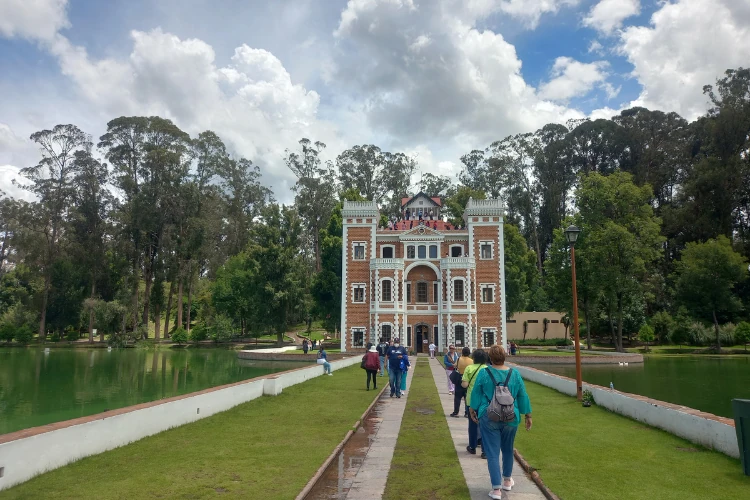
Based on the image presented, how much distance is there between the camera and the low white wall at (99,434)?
609 cm

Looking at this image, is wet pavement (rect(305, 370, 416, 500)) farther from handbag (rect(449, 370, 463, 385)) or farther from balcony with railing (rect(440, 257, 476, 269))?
balcony with railing (rect(440, 257, 476, 269))

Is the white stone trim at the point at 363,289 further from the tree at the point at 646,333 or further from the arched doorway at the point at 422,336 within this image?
the tree at the point at 646,333

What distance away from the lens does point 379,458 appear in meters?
7.74

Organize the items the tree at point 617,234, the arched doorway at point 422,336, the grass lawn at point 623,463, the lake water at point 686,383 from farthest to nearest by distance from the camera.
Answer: the arched doorway at point 422,336 < the tree at point 617,234 < the lake water at point 686,383 < the grass lawn at point 623,463

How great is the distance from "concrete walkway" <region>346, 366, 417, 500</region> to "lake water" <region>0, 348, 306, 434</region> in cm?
876

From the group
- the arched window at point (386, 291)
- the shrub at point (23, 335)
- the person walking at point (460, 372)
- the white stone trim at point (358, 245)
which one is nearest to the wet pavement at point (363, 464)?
the person walking at point (460, 372)

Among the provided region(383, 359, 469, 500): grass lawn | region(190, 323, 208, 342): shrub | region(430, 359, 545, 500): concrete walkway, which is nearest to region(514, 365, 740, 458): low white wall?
region(430, 359, 545, 500): concrete walkway

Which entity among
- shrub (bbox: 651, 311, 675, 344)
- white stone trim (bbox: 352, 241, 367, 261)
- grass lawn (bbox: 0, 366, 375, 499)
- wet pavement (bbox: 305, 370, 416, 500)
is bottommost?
wet pavement (bbox: 305, 370, 416, 500)

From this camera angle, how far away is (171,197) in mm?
54594

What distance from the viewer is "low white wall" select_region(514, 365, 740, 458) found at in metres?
7.52

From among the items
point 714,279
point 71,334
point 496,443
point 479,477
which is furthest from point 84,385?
point 714,279

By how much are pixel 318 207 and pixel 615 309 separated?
3342 centimetres

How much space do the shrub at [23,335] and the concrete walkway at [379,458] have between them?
173ft

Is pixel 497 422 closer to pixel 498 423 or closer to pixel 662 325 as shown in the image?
pixel 498 423
